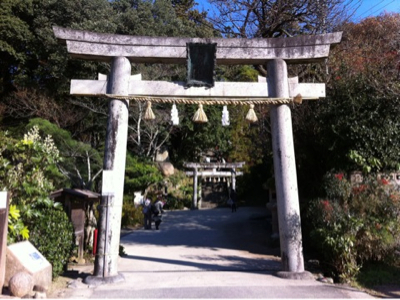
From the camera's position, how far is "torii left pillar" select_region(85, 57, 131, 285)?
6.36 m

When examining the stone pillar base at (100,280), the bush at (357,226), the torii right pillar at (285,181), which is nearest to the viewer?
the stone pillar base at (100,280)

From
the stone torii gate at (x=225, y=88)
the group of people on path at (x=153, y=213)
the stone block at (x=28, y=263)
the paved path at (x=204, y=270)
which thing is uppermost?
the stone torii gate at (x=225, y=88)

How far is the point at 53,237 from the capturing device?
662 centimetres

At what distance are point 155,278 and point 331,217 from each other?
3.78 m

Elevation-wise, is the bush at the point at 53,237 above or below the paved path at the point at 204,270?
above

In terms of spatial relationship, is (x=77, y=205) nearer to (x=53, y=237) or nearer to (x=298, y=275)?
(x=53, y=237)

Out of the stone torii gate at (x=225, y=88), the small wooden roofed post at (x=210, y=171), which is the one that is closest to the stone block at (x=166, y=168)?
the small wooden roofed post at (x=210, y=171)

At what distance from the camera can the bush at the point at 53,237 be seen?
643 cm

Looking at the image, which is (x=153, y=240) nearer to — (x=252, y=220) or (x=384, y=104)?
(x=252, y=220)

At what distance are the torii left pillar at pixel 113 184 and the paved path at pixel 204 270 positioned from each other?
348 mm

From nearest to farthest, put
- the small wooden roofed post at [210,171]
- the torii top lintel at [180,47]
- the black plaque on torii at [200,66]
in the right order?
the torii top lintel at [180,47], the black plaque on torii at [200,66], the small wooden roofed post at [210,171]

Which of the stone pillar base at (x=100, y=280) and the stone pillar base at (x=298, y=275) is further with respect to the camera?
the stone pillar base at (x=298, y=275)

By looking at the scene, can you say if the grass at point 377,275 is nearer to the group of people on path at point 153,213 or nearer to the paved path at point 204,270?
the paved path at point 204,270

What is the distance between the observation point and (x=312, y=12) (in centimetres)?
1277
